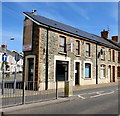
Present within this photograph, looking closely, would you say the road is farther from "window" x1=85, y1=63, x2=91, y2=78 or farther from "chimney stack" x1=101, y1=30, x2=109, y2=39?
"chimney stack" x1=101, y1=30, x2=109, y2=39

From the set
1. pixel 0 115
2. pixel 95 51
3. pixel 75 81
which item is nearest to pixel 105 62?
pixel 95 51

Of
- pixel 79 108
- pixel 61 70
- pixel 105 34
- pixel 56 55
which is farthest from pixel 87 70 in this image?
pixel 105 34

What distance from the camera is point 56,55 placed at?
53.4 ft

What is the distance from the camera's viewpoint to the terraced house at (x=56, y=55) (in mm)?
15008

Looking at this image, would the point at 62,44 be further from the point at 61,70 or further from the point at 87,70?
the point at 87,70

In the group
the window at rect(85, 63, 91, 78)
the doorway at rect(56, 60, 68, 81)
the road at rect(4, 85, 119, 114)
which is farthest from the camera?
the window at rect(85, 63, 91, 78)

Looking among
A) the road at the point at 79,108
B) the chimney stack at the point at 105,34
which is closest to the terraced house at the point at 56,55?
the road at the point at 79,108

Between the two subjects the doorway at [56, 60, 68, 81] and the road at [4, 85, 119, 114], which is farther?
the doorway at [56, 60, 68, 81]

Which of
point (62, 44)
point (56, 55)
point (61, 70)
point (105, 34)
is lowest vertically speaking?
point (61, 70)

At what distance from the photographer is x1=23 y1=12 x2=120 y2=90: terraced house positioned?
1501cm

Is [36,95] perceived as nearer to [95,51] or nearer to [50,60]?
[50,60]

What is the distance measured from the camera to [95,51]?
22453 millimetres

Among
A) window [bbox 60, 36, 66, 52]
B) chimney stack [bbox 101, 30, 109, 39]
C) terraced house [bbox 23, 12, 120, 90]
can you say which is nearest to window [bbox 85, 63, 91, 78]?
terraced house [bbox 23, 12, 120, 90]

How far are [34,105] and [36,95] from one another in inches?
79.0
